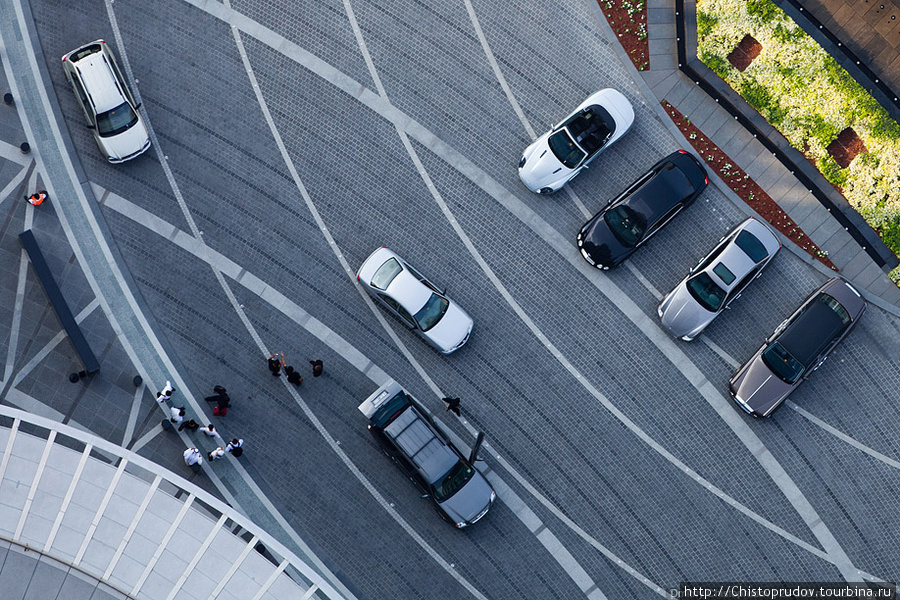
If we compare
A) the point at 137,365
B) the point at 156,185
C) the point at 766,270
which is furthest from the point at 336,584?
the point at 766,270

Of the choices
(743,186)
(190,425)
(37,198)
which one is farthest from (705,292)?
(37,198)

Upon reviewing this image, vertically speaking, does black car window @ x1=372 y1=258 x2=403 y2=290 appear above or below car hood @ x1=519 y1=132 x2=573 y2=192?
above

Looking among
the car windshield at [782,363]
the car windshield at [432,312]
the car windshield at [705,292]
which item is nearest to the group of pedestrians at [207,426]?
the car windshield at [432,312]

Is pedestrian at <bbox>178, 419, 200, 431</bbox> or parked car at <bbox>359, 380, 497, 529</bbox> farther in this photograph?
pedestrian at <bbox>178, 419, 200, 431</bbox>

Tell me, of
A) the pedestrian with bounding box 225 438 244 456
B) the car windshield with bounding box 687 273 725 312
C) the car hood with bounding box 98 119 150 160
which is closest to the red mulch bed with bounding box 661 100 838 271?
the car windshield with bounding box 687 273 725 312

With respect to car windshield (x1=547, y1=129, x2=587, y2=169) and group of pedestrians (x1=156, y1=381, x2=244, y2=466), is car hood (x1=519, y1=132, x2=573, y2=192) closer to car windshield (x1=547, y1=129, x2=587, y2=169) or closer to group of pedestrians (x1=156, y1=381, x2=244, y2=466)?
car windshield (x1=547, y1=129, x2=587, y2=169)

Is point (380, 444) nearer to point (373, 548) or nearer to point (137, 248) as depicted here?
point (373, 548)

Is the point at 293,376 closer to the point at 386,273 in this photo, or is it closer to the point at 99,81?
the point at 386,273
